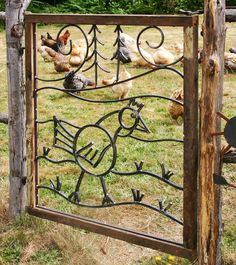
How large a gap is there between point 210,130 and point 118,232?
0.81 meters

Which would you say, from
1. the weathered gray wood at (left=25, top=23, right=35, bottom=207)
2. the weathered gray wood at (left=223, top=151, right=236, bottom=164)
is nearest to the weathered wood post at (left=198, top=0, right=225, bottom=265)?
the weathered gray wood at (left=223, top=151, right=236, bottom=164)

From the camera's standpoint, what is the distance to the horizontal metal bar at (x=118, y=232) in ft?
8.71

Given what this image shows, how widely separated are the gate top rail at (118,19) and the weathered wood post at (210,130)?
164mm

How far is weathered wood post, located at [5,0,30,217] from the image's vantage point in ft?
9.71

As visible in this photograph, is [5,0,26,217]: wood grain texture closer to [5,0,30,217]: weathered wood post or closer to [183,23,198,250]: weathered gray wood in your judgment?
[5,0,30,217]: weathered wood post

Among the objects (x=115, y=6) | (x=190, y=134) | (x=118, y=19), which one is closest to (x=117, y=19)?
(x=118, y=19)

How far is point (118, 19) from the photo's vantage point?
2.62m

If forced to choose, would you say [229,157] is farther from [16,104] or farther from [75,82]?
[75,82]

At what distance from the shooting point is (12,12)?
2953 mm

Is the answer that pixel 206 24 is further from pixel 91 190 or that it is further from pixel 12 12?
pixel 91 190

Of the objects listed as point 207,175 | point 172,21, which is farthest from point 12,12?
point 207,175

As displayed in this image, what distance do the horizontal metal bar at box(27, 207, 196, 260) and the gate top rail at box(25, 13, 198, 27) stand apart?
1.03 meters

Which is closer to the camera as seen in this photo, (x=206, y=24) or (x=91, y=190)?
(x=206, y=24)

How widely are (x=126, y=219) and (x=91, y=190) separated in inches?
19.2
